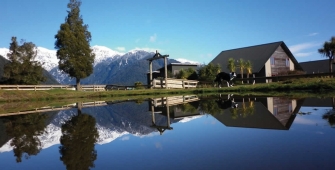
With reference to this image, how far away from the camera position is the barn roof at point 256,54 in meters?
44.7

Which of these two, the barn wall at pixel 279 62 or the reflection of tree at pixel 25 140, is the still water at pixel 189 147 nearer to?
the reflection of tree at pixel 25 140

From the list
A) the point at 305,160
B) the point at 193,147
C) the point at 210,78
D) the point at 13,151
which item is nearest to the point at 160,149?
the point at 193,147

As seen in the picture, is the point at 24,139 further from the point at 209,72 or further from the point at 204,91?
the point at 209,72

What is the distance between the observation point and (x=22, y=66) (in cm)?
4181

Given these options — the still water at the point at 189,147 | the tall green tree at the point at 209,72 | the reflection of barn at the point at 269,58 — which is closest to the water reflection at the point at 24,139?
the still water at the point at 189,147

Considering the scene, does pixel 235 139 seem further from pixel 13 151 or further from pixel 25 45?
pixel 25 45

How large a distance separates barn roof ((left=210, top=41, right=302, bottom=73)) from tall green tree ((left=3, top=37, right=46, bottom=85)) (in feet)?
101

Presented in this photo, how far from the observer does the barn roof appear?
44.7 meters

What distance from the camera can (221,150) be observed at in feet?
14.4

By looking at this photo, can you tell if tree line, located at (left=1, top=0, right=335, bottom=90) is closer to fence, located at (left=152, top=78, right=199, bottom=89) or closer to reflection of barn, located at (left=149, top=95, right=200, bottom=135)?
fence, located at (left=152, top=78, right=199, bottom=89)

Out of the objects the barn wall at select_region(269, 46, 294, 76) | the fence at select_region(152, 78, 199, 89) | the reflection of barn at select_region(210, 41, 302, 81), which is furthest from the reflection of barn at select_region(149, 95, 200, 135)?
the barn wall at select_region(269, 46, 294, 76)

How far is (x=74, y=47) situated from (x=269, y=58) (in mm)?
30181

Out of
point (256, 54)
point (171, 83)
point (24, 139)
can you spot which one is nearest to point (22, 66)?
point (171, 83)

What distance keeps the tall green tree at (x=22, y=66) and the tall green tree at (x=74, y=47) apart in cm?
588
